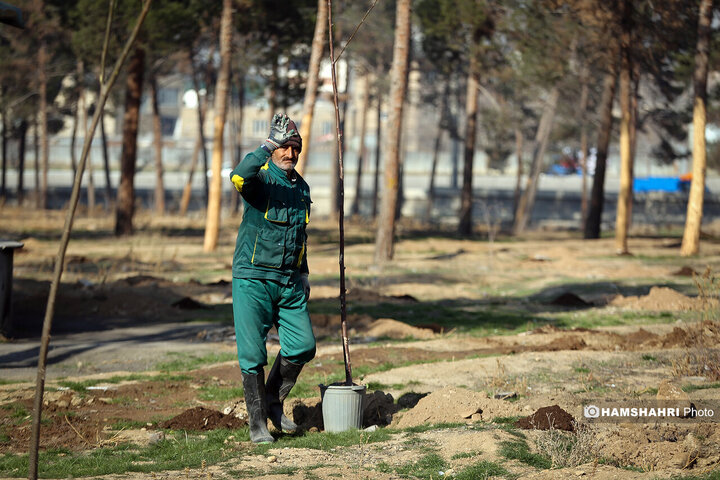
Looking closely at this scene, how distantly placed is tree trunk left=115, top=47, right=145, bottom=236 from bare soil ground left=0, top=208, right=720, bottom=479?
648 cm

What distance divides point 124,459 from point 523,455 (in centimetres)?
262

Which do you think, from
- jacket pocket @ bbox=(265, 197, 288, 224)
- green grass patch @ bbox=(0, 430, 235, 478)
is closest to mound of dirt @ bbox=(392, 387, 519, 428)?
green grass patch @ bbox=(0, 430, 235, 478)

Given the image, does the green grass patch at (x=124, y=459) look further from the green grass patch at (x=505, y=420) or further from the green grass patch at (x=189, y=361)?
the green grass patch at (x=189, y=361)

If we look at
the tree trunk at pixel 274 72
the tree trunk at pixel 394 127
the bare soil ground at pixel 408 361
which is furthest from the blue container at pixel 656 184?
the tree trunk at pixel 394 127

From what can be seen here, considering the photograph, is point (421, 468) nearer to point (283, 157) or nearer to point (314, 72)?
point (283, 157)

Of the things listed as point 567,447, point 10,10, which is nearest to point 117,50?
point 10,10

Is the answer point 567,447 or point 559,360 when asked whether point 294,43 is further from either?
point 567,447

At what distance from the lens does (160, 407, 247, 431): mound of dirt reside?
7.33 metres

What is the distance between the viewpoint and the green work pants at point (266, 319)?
6695mm

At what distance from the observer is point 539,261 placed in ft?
76.4

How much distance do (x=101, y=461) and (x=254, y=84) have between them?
2980 cm

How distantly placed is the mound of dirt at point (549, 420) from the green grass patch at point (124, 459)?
2.20 meters

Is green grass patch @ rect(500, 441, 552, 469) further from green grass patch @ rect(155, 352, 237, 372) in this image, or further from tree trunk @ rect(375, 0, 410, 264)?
tree trunk @ rect(375, 0, 410, 264)

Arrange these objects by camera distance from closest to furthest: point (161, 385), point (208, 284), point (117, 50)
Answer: point (161, 385) → point (208, 284) → point (117, 50)
